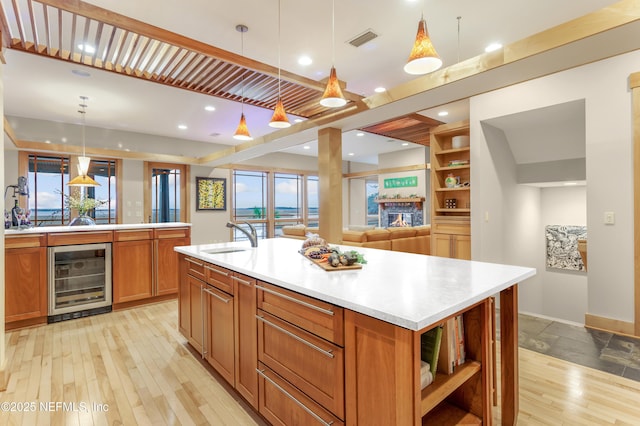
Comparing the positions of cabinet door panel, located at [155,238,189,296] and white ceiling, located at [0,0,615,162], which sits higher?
white ceiling, located at [0,0,615,162]

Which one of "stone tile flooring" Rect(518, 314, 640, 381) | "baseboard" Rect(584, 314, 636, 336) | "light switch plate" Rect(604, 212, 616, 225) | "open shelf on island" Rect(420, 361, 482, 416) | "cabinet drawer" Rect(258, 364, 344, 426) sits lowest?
"stone tile flooring" Rect(518, 314, 640, 381)

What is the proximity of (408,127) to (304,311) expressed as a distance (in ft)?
→ 17.0

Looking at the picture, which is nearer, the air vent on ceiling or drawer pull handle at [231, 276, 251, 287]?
drawer pull handle at [231, 276, 251, 287]

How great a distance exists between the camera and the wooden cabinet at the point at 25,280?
3275 millimetres

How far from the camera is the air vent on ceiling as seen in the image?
2.98m

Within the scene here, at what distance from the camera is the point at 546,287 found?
16.0 feet

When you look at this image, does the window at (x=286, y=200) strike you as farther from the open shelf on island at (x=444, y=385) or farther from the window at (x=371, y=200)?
the open shelf on island at (x=444, y=385)

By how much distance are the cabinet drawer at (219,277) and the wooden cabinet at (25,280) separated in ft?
8.04

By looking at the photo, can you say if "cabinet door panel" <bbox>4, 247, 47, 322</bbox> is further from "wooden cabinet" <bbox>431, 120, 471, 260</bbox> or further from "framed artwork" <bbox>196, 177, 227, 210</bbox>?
"wooden cabinet" <bbox>431, 120, 471, 260</bbox>

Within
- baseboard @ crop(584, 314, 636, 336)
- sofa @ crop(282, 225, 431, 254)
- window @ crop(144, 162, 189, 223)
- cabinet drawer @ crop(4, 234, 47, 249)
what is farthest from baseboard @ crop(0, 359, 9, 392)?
window @ crop(144, 162, 189, 223)

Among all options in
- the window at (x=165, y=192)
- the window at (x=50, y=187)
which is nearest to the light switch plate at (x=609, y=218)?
the window at (x=165, y=192)

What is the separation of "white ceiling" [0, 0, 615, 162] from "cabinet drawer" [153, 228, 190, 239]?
2.01m

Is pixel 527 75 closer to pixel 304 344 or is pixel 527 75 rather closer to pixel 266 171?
pixel 304 344

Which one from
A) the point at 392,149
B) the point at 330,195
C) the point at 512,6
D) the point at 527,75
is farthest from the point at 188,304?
the point at 392,149
